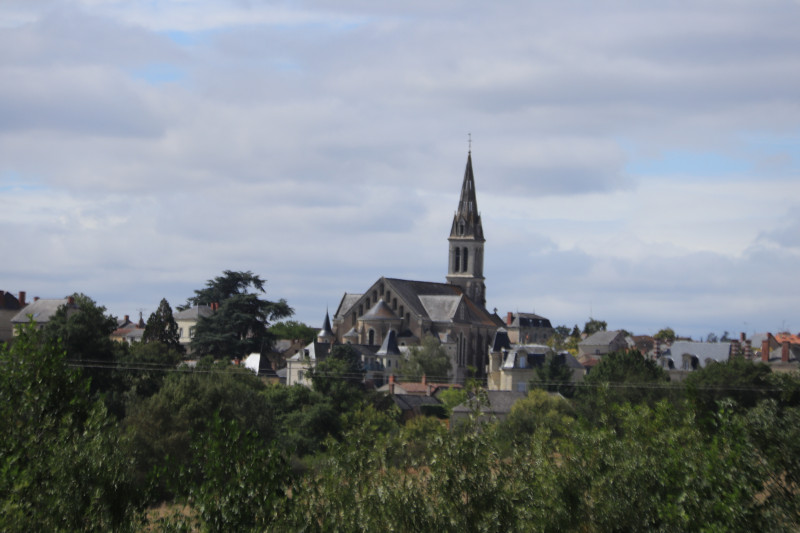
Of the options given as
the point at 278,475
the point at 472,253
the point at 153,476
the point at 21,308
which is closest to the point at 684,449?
the point at 278,475

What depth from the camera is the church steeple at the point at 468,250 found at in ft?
459

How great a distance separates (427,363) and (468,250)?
1381 inches

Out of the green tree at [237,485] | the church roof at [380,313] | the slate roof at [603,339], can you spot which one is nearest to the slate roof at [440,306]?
the church roof at [380,313]

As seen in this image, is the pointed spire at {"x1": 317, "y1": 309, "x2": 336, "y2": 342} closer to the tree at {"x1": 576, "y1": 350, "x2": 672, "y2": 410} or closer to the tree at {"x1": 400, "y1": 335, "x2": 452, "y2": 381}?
the tree at {"x1": 400, "y1": 335, "x2": 452, "y2": 381}

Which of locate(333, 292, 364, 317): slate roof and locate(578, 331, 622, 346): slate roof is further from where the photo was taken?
locate(578, 331, 622, 346): slate roof

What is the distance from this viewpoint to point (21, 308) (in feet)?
367

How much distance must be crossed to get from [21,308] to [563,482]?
9659 cm

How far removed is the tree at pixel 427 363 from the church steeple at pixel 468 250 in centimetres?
2812

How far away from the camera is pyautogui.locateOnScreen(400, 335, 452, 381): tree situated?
4181 inches

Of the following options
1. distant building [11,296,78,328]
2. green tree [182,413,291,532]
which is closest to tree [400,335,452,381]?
distant building [11,296,78,328]

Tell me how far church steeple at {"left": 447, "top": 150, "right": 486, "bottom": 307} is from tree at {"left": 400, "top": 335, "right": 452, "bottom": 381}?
2812cm

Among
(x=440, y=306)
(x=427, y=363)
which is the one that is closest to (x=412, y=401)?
(x=427, y=363)

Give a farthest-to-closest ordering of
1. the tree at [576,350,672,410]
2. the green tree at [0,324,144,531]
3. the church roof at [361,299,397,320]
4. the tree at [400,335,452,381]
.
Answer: the church roof at [361,299,397,320]
the tree at [400,335,452,381]
the tree at [576,350,672,410]
the green tree at [0,324,144,531]

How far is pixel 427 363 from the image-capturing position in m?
108
